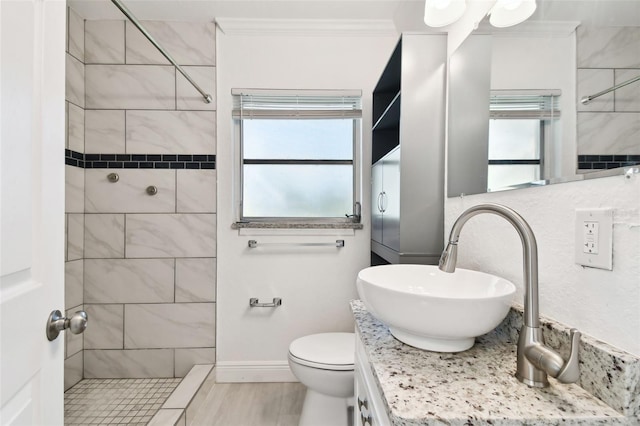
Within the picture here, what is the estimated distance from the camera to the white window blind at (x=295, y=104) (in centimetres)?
192

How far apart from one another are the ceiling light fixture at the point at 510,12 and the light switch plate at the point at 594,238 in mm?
611

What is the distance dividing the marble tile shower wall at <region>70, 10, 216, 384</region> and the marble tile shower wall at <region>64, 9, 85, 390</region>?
0.03 metres

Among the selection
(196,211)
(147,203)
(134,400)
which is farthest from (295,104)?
(134,400)

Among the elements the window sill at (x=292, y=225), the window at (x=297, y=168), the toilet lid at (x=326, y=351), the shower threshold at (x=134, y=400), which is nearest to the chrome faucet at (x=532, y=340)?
the toilet lid at (x=326, y=351)

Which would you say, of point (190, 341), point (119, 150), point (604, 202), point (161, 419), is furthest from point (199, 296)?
point (604, 202)

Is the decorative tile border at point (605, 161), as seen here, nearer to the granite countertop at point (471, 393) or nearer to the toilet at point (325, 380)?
the granite countertop at point (471, 393)

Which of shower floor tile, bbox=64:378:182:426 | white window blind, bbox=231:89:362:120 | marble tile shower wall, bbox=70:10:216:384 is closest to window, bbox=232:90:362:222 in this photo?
white window blind, bbox=231:89:362:120

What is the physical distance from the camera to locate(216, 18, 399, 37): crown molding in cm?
186

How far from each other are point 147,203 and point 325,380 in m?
1.56

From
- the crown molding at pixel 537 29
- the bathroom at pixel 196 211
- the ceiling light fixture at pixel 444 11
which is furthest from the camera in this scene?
the bathroom at pixel 196 211

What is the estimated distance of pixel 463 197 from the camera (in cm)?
117

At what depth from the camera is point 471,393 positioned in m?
0.54

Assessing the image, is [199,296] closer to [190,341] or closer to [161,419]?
[190,341]

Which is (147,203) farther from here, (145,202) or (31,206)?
(31,206)
